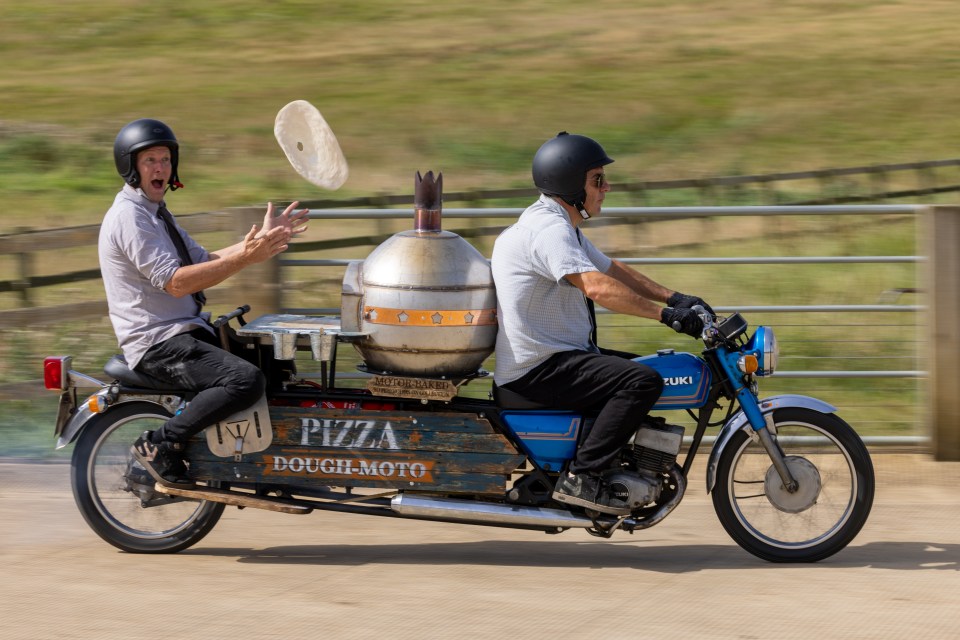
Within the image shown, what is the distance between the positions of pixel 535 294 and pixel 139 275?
63.6 inches

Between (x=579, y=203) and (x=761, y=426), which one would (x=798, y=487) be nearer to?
(x=761, y=426)

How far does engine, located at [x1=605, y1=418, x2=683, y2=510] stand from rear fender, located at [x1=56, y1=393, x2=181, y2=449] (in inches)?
74.1

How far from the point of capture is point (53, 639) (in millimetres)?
4973

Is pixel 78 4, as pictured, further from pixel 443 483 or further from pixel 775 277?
pixel 443 483

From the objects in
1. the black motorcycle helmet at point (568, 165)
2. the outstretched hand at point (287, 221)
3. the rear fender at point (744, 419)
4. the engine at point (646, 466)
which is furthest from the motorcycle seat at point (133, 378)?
the rear fender at point (744, 419)

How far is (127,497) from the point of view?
620cm

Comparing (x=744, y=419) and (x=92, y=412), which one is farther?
(x=92, y=412)

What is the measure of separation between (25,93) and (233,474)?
2479 centimetres

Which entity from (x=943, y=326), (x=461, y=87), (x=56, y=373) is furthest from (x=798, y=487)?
(x=461, y=87)

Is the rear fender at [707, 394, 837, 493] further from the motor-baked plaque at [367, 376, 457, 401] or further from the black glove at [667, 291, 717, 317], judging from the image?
the motor-baked plaque at [367, 376, 457, 401]

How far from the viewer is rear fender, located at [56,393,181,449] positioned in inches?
241

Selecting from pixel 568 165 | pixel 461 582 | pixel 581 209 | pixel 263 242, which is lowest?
pixel 461 582

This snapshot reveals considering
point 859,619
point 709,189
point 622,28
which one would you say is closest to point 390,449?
point 859,619

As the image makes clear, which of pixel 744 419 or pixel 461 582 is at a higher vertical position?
pixel 744 419
